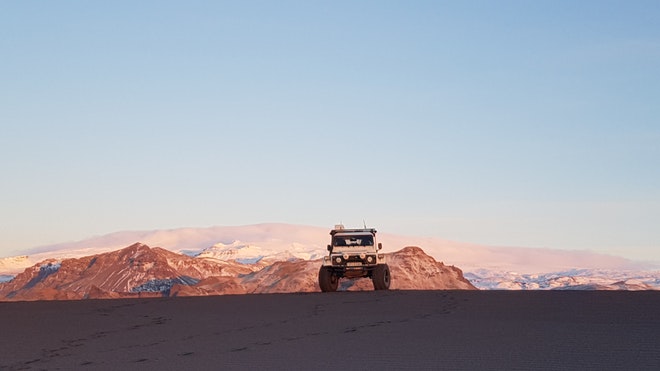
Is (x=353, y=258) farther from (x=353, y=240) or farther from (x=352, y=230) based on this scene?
(x=352, y=230)

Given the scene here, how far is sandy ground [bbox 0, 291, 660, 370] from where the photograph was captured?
1981 centimetres

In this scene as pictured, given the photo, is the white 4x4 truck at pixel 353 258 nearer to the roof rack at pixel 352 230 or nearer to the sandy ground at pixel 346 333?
the roof rack at pixel 352 230

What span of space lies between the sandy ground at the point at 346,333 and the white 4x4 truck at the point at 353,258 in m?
7.23

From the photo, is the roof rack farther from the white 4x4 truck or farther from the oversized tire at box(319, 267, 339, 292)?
the oversized tire at box(319, 267, 339, 292)

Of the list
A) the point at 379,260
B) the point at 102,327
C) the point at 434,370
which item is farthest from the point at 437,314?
the point at 379,260

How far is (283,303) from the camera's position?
36.8 metres

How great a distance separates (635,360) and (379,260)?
90.8 feet

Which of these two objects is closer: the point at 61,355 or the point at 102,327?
the point at 61,355

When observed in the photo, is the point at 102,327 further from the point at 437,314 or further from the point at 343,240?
the point at 343,240

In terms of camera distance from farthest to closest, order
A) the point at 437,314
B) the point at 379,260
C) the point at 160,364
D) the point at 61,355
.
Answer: the point at 379,260, the point at 437,314, the point at 61,355, the point at 160,364

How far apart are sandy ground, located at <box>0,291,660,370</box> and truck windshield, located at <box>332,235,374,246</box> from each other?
25.6ft

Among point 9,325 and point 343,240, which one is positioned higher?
point 343,240

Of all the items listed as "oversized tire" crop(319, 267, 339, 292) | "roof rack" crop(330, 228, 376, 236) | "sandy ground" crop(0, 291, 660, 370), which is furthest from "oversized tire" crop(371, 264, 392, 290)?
"sandy ground" crop(0, 291, 660, 370)

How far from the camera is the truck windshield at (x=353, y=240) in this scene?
46531 mm
